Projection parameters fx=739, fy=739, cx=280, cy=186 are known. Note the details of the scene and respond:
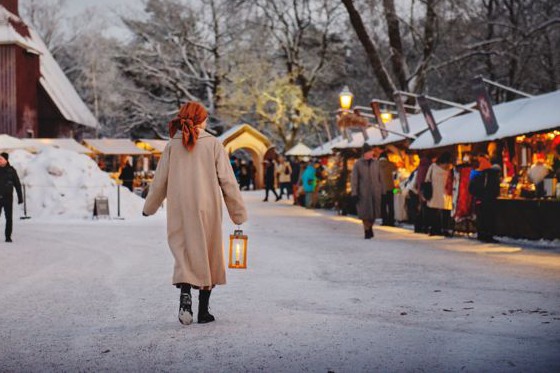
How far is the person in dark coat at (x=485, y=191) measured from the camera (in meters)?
14.2

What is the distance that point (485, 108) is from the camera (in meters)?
15.3

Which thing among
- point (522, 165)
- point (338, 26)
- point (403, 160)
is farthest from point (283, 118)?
point (522, 165)

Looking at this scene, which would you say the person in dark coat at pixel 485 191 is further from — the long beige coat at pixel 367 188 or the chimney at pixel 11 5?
the chimney at pixel 11 5

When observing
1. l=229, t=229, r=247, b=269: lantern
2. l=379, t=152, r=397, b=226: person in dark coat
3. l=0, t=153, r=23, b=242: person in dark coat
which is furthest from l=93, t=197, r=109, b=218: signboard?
l=229, t=229, r=247, b=269: lantern

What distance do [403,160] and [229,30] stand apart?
28.3m

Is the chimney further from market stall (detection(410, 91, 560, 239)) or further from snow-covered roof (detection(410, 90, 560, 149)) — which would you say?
market stall (detection(410, 91, 560, 239))

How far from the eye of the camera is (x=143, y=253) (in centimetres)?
1213

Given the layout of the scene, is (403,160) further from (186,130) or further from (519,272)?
(186,130)

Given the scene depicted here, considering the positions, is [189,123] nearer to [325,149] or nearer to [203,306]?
[203,306]

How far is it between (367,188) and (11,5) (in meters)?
32.2

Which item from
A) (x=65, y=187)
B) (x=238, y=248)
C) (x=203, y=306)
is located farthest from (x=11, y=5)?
(x=203, y=306)

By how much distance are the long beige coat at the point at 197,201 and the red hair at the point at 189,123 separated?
67 millimetres

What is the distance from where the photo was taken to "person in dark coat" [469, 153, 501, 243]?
1421cm

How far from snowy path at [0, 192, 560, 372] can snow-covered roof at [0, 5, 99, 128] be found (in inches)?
1070
